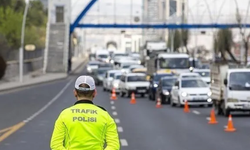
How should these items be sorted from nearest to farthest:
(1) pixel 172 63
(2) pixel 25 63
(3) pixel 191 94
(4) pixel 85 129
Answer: (4) pixel 85 129 < (3) pixel 191 94 < (1) pixel 172 63 < (2) pixel 25 63

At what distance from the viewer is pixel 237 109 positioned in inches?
1209

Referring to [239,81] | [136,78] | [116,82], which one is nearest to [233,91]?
[239,81]

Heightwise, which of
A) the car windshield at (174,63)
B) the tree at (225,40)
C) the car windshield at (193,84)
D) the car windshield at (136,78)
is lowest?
the car windshield at (136,78)

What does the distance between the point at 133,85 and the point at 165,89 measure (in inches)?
334

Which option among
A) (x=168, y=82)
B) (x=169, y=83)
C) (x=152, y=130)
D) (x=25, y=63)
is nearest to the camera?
(x=152, y=130)

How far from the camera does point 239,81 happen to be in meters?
31.2

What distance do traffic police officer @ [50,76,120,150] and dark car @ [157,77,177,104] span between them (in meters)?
35.2

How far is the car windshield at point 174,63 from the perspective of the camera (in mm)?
56219

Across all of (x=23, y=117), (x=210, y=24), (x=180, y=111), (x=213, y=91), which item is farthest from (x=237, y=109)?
(x=210, y=24)

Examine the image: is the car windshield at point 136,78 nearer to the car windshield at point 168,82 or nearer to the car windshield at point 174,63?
the car windshield at point 174,63

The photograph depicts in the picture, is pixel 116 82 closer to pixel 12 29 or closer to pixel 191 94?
pixel 191 94

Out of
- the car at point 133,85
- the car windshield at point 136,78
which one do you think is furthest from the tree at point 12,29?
the car windshield at point 136,78

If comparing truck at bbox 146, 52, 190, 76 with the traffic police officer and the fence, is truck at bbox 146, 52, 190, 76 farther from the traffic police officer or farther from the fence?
the traffic police officer

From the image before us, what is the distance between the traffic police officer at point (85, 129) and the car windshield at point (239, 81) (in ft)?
78.6
